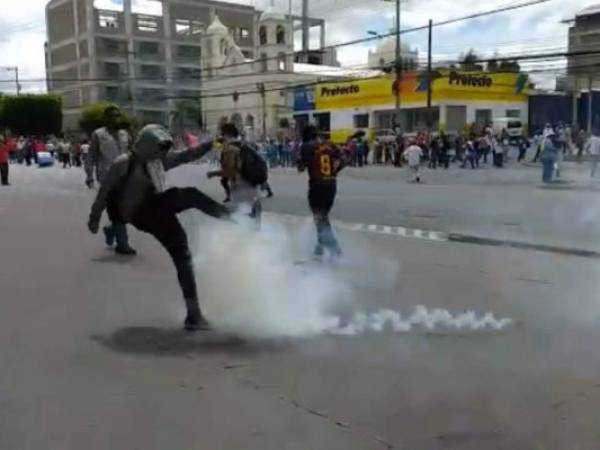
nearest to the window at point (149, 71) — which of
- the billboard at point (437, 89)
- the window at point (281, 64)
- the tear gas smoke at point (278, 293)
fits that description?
the window at point (281, 64)

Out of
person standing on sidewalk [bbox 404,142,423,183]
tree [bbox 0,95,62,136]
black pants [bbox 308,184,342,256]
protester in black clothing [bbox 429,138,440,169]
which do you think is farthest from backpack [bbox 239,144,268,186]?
tree [bbox 0,95,62,136]

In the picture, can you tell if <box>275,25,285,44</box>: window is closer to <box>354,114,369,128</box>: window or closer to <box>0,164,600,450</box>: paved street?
<box>354,114,369,128</box>: window

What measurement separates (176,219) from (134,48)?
100504mm

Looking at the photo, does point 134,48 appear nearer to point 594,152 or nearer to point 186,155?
point 594,152

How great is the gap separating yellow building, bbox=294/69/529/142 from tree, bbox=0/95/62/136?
42.1m

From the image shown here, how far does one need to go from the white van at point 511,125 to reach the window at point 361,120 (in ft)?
29.6

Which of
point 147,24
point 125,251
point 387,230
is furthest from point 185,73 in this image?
point 125,251

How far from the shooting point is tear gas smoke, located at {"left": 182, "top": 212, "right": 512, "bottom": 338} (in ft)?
19.2

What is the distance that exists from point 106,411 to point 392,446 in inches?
61.4

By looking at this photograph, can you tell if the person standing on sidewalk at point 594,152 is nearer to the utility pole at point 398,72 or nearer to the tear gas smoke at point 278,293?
the utility pole at point 398,72

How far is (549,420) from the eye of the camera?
3918mm

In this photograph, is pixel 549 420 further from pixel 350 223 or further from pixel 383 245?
pixel 350 223

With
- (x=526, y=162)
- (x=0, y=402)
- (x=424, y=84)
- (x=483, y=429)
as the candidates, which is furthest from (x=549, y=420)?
(x=424, y=84)

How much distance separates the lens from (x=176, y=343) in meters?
5.44
